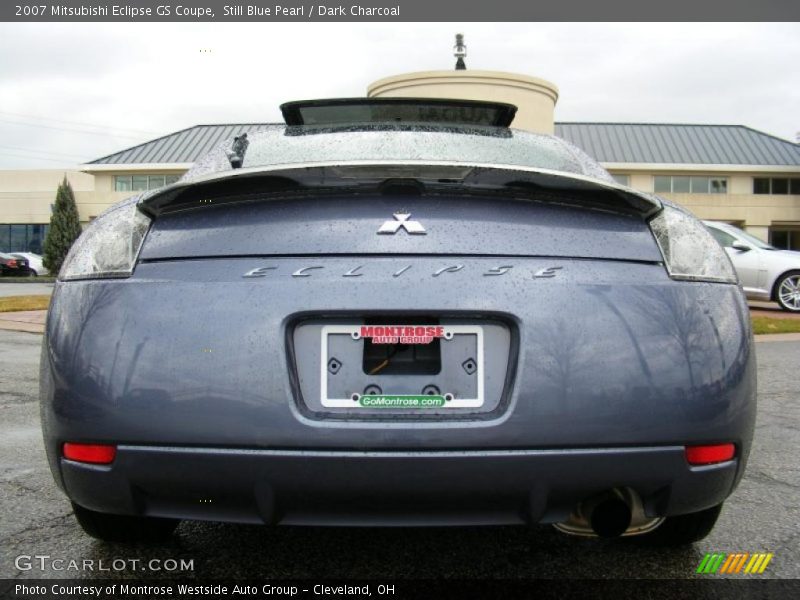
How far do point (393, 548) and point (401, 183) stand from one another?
112 centimetres

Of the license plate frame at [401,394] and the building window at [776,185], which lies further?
the building window at [776,185]

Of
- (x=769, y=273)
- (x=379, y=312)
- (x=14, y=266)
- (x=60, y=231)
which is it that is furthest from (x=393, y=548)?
(x=14, y=266)

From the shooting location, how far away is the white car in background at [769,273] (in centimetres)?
1201

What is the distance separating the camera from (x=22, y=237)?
177 ft

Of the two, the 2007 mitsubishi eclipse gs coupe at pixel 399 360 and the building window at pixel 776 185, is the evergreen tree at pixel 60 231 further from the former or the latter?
the building window at pixel 776 185

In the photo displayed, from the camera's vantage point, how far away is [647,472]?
1648 millimetres

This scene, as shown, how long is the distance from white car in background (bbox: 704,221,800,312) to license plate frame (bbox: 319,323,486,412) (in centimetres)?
1143

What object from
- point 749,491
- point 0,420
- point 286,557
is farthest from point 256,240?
point 0,420

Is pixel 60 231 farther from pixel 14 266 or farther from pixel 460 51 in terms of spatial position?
pixel 460 51

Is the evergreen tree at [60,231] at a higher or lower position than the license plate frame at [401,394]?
lower

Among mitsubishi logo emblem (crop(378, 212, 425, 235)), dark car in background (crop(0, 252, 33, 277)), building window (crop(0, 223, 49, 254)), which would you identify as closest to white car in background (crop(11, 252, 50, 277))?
dark car in background (crop(0, 252, 33, 277))

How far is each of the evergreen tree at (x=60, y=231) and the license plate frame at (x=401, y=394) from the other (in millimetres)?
36294

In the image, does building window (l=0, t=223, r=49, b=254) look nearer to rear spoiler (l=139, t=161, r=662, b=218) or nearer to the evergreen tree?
the evergreen tree

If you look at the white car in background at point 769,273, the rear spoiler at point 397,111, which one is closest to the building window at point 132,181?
the white car in background at point 769,273
